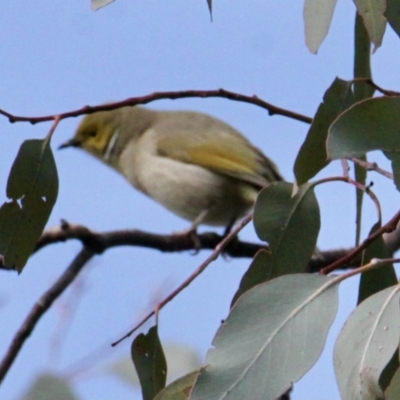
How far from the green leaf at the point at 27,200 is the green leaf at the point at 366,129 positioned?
55 cm

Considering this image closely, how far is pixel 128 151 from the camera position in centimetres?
379

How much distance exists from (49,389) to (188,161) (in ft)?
6.08

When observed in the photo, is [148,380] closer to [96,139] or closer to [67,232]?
[67,232]

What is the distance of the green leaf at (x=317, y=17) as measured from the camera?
1.38 meters

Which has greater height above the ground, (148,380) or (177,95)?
(177,95)

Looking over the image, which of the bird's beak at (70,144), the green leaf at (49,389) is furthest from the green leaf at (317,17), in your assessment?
the bird's beak at (70,144)

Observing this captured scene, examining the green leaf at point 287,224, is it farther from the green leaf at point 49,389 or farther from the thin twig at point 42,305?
the thin twig at point 42,305

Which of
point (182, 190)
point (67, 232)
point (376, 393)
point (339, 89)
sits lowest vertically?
point (182, 190)

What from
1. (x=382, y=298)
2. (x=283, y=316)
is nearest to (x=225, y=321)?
(x=283, y=316)

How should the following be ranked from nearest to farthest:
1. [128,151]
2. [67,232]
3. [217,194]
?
[67,232] → [217,194] → [128,151]

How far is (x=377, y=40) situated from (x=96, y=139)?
2725mm

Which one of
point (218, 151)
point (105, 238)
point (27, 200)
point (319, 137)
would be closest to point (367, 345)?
point (319, 137)

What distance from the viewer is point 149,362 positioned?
1390 millimetres

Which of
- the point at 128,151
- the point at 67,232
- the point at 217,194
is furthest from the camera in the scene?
the point at 128,151
